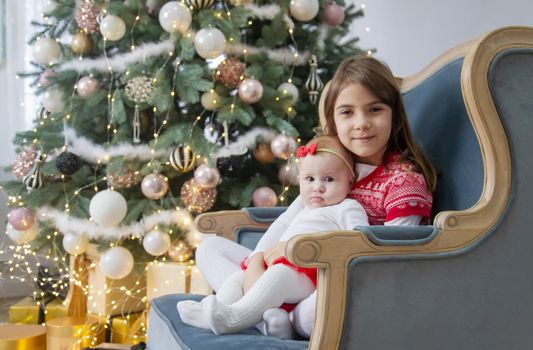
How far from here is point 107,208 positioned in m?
2.53

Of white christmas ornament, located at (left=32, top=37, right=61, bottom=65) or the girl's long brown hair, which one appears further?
white christmas ornament, located at (left=32, top=37, right=61, bottom=65)

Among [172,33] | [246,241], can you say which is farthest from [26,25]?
[246,241]

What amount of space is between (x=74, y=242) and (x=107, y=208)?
29 centimetres

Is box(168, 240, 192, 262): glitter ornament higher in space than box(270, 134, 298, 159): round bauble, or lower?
lower

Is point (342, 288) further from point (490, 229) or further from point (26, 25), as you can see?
point (26, 25)

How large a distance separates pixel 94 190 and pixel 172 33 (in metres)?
0.80

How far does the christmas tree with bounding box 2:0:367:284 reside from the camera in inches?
103

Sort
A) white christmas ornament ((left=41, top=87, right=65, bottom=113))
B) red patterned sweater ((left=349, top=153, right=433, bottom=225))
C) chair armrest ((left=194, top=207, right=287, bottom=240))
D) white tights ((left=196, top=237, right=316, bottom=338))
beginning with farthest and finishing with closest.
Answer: white christmas ornament ((left=41, top=87, right=65, bottom=113)) < chair armrest ((left=194, top=207, right=287, bottom=240)) < white tights ((left=196, top=237, right=316, bottom=338)) < red patterned sweater ((left=349, top=153, right=433, bottom=225))

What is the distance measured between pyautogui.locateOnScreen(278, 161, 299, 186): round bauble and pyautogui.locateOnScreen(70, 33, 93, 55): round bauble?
102 centimetres

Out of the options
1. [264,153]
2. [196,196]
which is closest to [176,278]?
[196,196]

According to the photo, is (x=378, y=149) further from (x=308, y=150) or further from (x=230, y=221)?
(x=230, y=221)

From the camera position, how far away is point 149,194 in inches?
102

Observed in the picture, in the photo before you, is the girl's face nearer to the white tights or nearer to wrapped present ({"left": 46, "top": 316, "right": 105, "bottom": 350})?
the white tights

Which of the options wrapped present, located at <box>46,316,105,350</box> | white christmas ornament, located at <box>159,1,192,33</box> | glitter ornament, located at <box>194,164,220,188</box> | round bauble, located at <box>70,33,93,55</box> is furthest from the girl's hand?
round bauble, located at <box>70,33,93,55</box>
